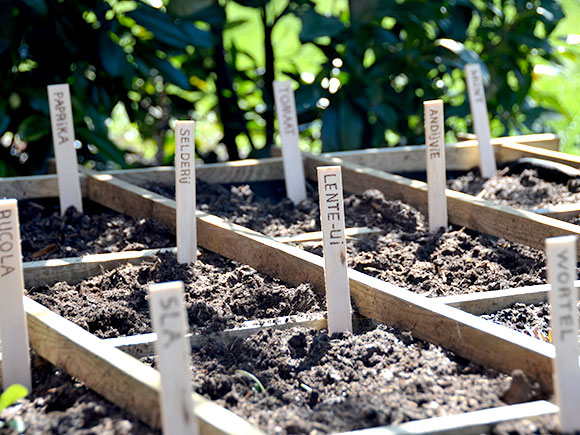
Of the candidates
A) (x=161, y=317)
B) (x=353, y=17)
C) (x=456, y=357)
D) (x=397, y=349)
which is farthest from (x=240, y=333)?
(x=353, y=17)

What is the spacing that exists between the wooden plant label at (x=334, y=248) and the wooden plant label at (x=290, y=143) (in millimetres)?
1179

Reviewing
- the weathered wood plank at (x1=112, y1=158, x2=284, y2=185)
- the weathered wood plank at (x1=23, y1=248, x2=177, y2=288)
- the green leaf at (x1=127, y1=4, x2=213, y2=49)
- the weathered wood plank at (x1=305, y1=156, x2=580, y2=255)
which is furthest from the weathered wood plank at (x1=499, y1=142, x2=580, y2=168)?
the weathered wood plank at (x1=23, y1=248, x2=177, y2=288)

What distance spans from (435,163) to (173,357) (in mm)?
1433

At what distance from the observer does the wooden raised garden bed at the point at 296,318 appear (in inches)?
54.9

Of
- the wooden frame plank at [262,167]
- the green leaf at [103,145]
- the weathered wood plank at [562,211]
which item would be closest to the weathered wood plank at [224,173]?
the wooden frame plank at [262,167]

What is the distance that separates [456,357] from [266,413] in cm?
46

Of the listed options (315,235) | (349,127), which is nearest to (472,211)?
(315,235)

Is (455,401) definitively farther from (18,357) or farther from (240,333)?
(18,357)

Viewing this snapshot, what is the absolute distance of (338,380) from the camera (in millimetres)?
1591

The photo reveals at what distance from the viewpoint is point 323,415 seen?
1.43 meters

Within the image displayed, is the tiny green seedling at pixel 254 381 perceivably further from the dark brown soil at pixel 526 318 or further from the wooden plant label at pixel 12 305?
the dark brown soil at pixel 526 318

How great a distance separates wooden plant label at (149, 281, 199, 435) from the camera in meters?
1.19

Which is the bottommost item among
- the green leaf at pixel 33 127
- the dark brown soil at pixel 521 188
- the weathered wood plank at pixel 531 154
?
the dark brown soil at pixel 521 188

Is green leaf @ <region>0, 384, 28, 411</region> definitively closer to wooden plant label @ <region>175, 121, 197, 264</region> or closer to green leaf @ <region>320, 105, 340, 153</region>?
wooden plant label @ <region>175, 121, 197, 264</region>
